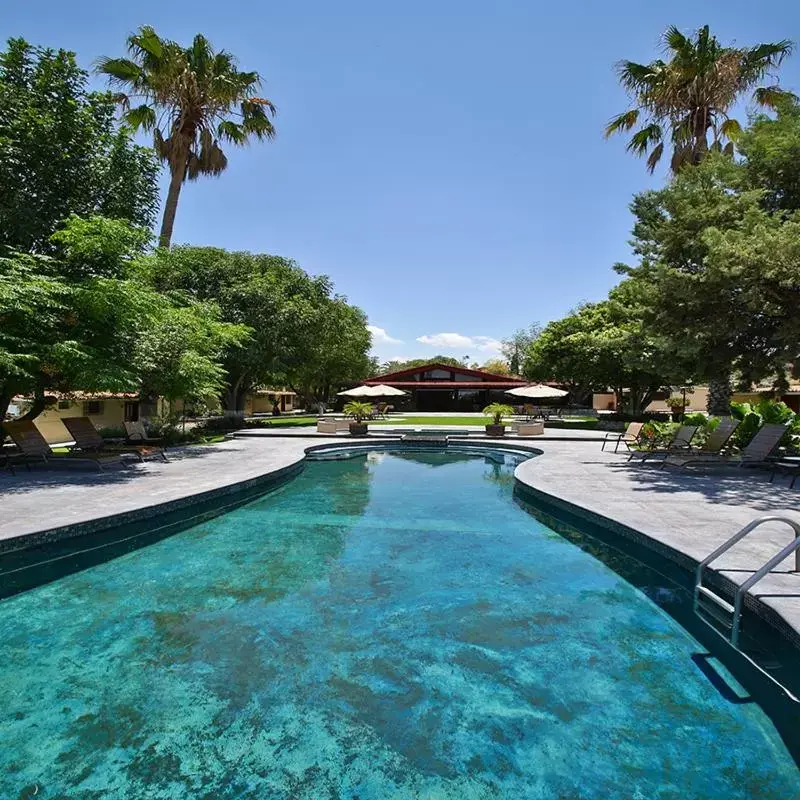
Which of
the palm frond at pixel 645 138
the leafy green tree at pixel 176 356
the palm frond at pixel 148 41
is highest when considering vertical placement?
the palm frond at pixel 148 41

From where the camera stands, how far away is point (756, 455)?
36.6 feet

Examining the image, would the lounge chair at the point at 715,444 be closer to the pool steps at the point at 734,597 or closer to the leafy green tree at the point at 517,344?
the pool steps at the point at 734,597

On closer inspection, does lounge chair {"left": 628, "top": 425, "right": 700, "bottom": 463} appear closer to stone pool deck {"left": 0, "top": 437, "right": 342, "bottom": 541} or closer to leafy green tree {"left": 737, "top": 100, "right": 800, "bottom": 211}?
leafy green tree {"left": 737, "top": 100, "right": 800, "bottom": 211}

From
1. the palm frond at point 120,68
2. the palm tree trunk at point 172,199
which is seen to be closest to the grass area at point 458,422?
the palm tree trunk at point 172,199

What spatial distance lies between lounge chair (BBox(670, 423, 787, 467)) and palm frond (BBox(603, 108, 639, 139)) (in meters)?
14.1

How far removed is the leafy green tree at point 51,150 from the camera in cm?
1241

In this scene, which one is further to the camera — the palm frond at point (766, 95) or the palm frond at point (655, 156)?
the palm frond at point (655, 156)

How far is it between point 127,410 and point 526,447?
20.2 m

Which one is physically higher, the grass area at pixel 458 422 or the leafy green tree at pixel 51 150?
the leafy green tree at pixel 51 150

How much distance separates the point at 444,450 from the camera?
19.0m

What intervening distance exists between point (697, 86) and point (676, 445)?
12.5 metres

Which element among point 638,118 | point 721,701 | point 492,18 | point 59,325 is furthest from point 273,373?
point 721,701

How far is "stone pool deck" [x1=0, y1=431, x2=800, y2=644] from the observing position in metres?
5.84

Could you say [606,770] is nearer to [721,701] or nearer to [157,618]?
[721,701]
